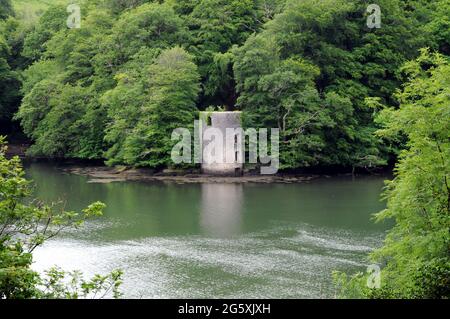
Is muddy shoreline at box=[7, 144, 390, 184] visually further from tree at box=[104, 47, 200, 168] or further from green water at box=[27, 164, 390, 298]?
green water at box=[27, 164, 390, 298]

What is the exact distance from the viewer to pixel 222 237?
993 inches

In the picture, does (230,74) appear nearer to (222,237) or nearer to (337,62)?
(337,62)

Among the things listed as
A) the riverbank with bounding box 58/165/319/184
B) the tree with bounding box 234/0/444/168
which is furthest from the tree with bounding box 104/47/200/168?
the tree with bounding box 234/0/444/168

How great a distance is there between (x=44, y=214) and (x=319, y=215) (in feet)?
58.2

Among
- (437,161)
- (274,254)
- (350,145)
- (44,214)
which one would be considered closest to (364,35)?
(350,145)

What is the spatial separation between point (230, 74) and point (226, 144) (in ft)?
22.1

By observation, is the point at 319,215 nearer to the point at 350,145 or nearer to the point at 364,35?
the point at 350,145

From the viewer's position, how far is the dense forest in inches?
1565

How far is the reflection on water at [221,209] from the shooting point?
2650 cm

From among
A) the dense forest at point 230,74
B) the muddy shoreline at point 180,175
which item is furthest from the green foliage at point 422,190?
the muddy shoreline at point 180,175

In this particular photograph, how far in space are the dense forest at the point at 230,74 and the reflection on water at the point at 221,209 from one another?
5.26 meters

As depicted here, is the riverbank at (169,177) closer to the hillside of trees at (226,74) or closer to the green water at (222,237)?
the hillside of trees at (226,74)

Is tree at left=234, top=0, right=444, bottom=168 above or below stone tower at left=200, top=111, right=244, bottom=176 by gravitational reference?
above

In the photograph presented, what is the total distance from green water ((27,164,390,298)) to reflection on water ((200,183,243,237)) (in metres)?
0.04
